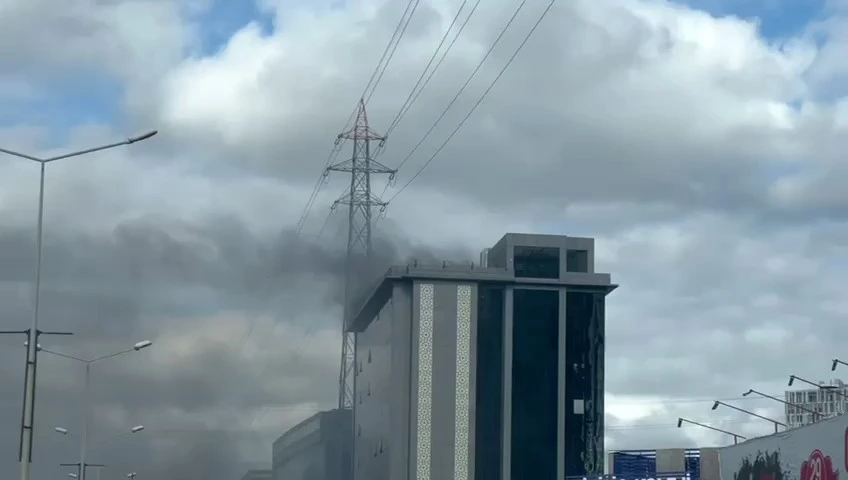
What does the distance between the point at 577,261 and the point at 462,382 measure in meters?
16.0

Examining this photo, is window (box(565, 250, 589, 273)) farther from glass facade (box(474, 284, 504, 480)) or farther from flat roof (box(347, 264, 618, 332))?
glass facade (box(474, 284, 504, 480))

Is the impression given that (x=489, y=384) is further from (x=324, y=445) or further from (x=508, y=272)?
(x=324, y=445)

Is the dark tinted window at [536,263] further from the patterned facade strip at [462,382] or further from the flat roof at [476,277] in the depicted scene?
the patterned facade strip at [462,382]

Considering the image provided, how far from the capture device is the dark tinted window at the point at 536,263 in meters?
116

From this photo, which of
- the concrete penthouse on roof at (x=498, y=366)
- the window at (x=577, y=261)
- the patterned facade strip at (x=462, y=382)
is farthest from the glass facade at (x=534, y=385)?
the patterned facade strip at (x=462, y=382)

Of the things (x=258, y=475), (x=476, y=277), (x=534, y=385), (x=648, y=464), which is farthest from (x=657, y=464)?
(x=258, y=475)

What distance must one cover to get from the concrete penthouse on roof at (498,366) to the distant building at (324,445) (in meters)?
26.8

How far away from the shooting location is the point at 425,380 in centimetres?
11119

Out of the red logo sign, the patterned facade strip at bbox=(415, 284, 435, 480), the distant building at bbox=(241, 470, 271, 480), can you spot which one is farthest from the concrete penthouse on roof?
the red logo sign

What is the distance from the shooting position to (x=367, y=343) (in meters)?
130

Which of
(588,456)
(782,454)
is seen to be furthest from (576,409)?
(782,454)

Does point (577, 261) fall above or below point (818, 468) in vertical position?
above

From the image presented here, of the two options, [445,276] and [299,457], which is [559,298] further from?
[299,457]

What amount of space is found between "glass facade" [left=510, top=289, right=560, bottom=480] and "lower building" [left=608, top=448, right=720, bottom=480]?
17742 millimetres
